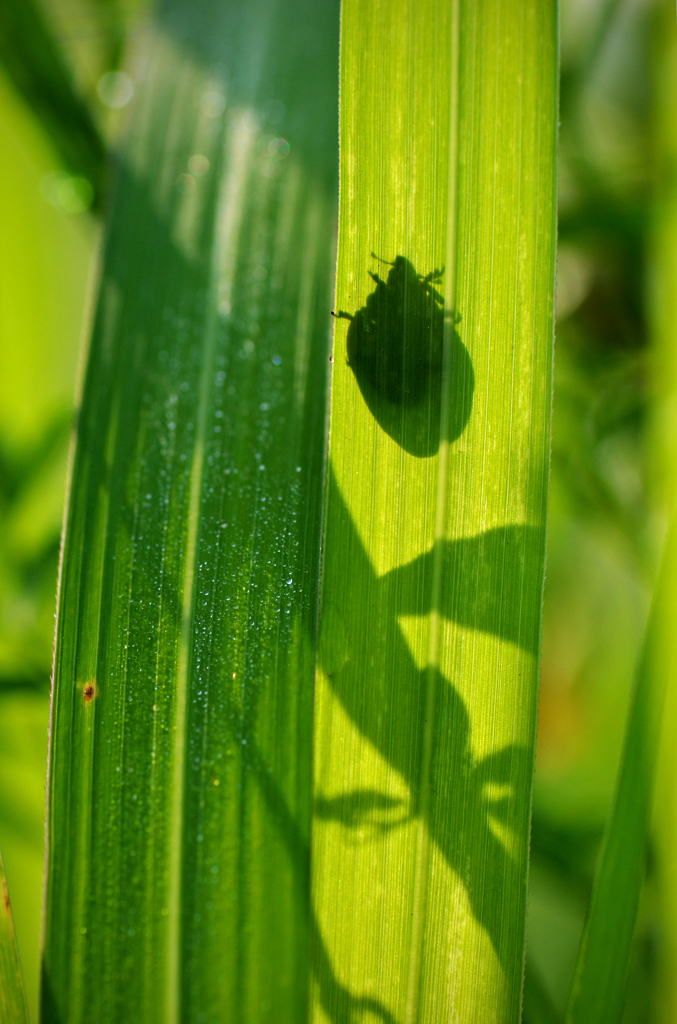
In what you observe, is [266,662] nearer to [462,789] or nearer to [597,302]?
[462,789]

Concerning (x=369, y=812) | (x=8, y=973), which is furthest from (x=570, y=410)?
(x=8, y=973)

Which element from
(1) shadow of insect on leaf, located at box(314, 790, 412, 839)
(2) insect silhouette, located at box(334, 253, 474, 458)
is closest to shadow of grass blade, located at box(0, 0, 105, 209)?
(2) insect silhouette, located at box(334, 253, 474, 458)

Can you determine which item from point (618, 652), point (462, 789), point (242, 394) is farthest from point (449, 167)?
point (618, 652)

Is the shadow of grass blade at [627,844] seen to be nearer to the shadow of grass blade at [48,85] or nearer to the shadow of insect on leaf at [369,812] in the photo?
the shadow of insect on leaf at [369,812]

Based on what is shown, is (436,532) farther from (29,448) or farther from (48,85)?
(48,85)

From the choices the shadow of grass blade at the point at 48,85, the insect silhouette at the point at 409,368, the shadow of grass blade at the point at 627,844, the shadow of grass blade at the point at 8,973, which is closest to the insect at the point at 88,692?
the shadow of grass blade at the point at 8,973

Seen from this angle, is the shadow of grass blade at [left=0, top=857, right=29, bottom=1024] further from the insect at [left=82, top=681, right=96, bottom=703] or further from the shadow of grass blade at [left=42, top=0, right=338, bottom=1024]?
the insect at [left=82, top=681, right=96, bottom=703]
